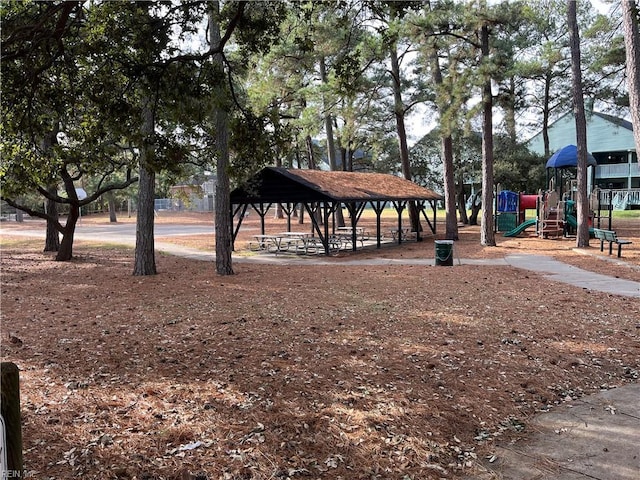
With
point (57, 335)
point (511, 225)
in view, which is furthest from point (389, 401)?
point (511, 225)

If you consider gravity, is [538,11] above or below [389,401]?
above

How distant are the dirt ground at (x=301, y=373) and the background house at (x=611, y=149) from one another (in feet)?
134

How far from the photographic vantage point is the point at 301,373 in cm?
511

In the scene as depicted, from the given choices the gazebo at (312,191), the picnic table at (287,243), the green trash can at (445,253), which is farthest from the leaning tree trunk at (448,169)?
the green trash can at (445,253)

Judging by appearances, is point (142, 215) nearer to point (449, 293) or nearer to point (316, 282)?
point (316, 282)

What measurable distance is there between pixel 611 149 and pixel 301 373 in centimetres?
4906

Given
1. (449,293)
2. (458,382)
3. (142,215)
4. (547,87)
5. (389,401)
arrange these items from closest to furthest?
(389,401) < (458,382) < (449,293) < (142,215) < (547,87)

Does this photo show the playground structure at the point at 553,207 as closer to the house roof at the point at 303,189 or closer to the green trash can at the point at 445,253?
the house roof at the point at 303,189

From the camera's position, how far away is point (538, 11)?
16.5 meters

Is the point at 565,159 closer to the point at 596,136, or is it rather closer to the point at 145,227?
the point at 145,227

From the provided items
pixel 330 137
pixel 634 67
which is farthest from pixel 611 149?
pixel 634 67

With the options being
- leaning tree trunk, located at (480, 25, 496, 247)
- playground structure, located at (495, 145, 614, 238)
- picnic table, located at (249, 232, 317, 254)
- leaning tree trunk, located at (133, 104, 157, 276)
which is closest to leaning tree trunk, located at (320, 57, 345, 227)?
picnic table, located at (249, 232, 317, 254)

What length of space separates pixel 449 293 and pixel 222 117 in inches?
269

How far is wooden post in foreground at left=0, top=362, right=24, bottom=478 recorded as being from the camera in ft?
5.62
